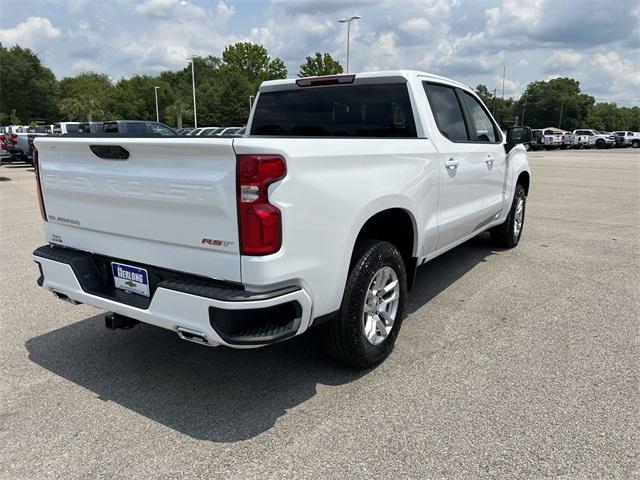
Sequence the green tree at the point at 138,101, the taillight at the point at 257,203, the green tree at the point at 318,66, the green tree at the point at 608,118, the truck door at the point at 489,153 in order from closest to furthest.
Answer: the taillight at the point at 257,203
the truck door at the point at 489,153
the green tree at the point at 318,66
the green tree at the point at 138,101
the green tree at the point at 608,118

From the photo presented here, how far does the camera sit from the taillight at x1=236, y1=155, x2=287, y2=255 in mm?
2436

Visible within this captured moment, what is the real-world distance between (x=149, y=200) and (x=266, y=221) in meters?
0.75

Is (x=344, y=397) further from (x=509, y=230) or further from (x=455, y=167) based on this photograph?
(x=509, y=230)

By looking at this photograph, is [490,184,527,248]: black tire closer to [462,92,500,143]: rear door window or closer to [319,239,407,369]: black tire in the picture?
[462,92,500,143]: rear door window

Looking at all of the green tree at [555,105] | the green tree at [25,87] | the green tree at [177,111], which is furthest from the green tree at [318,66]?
the green tree at [555,105]

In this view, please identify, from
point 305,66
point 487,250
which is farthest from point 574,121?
point 487,250

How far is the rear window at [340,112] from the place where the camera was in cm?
415

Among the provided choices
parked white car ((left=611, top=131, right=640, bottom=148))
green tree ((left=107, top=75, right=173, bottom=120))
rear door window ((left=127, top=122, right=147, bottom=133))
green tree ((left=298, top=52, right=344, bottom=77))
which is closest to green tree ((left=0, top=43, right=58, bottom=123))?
green tree ((left=107, top=75, right=173, bottom=120))

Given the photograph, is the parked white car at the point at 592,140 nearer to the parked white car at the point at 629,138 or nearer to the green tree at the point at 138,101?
the parked white car at the point at 629,138

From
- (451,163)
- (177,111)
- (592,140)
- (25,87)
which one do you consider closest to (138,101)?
(177,111)

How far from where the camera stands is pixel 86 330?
4164mm

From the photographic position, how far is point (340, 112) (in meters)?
Answer: 4.37

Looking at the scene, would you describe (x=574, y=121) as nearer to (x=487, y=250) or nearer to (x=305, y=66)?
(x=305, y=66)

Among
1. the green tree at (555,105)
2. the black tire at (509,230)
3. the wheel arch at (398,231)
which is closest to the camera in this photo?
the wheel arch at (398,231)
